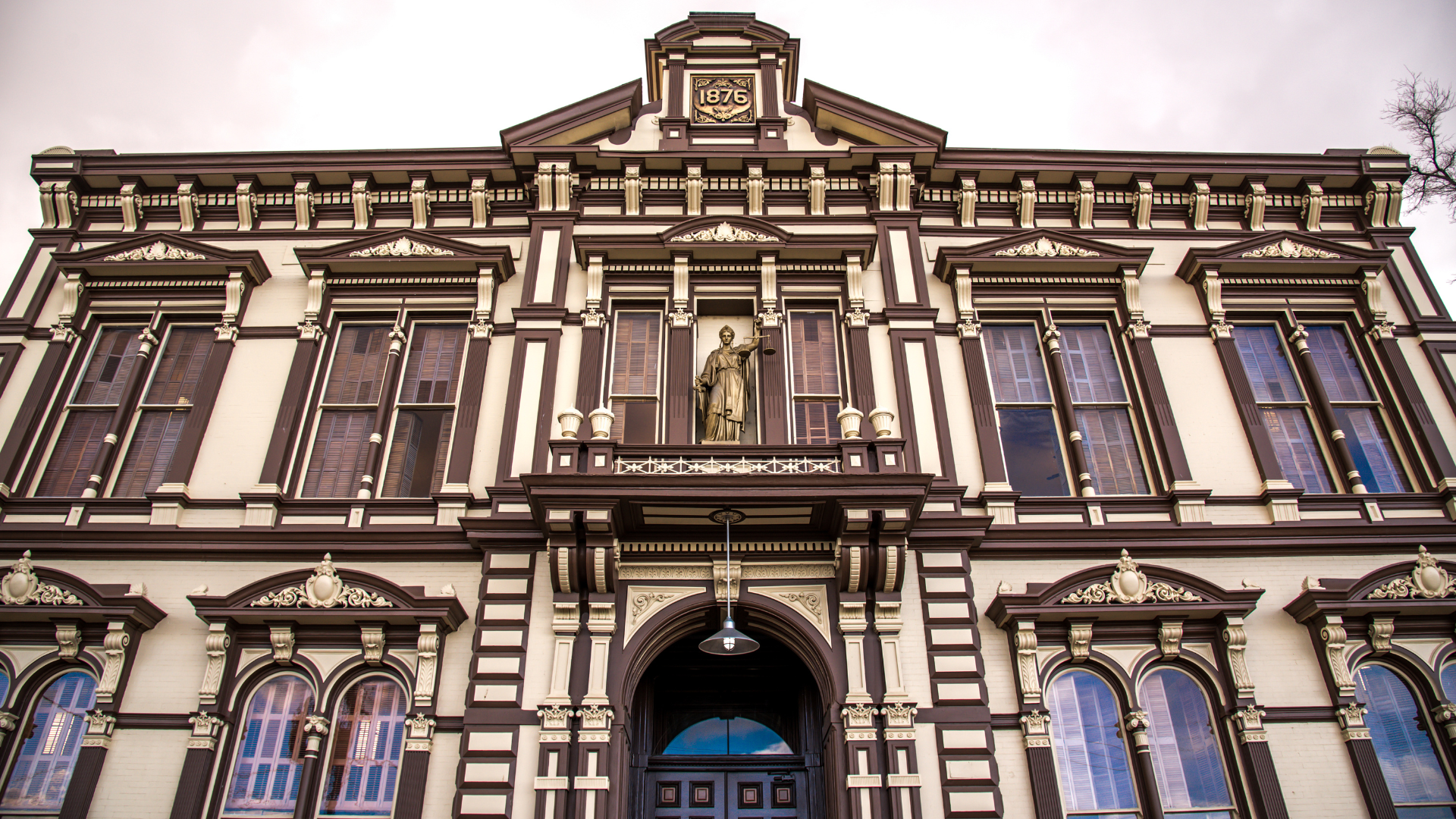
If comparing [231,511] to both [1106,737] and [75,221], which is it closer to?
[75,221]

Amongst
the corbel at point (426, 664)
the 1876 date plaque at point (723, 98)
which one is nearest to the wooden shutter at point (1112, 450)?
the 1876 date plaque at point (723, 98)

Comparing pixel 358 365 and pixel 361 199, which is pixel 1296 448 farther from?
pixel 361 199

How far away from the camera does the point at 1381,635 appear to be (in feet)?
38.7

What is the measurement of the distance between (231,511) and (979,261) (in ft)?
37.9

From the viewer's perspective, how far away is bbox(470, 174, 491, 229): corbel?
15180mm

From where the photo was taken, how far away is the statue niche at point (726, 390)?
1304 cm

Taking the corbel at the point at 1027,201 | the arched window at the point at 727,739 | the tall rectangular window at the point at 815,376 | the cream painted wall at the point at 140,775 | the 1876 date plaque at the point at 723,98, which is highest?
the 1876 date plaque at the point at 723,98

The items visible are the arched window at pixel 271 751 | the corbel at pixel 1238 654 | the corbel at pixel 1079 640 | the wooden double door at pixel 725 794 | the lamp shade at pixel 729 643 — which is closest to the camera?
the lamp shade at pixel 729 643

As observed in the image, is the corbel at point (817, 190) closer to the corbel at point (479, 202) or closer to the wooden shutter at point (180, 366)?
the corbel at point (479, 202)

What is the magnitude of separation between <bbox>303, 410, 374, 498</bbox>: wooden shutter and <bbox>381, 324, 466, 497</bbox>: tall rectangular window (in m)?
0.45

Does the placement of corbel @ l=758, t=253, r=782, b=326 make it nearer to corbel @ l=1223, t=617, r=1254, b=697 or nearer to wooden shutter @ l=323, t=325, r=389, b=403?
wooden shutter @ l=323, t=325, r=389, b=403

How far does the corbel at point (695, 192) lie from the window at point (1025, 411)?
197 inches

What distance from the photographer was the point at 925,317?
554 inches

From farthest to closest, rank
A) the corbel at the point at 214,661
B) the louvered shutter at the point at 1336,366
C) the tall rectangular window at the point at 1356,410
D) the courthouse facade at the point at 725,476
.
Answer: the louvered shutter at the point at 1336,366
the tall rectangular window at the point at 1356,410
the corbel at the point at 214,661
the courthouse facade at the point at 725,476
